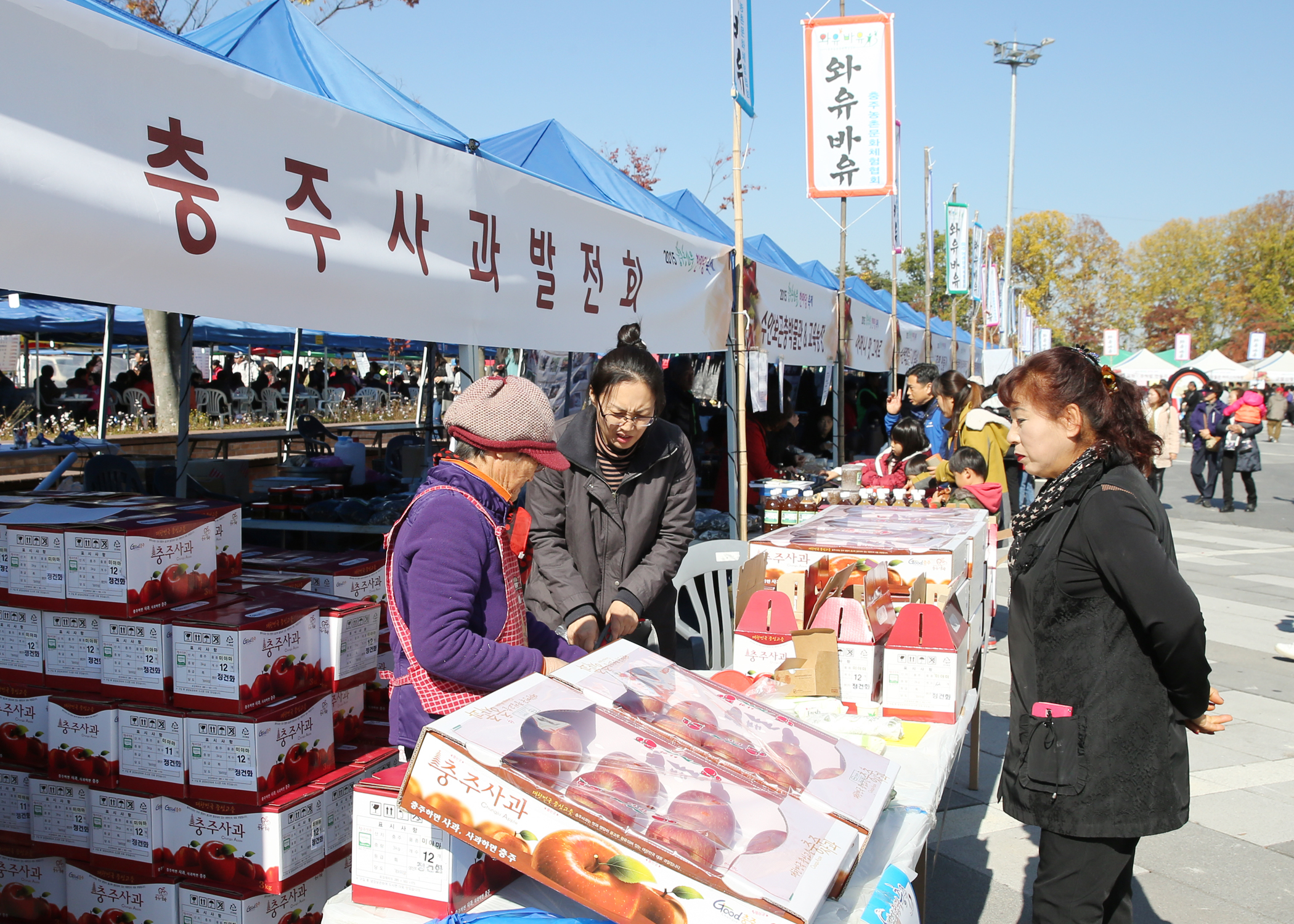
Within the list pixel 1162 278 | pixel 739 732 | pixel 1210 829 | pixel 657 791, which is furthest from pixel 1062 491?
pixel 1162 278

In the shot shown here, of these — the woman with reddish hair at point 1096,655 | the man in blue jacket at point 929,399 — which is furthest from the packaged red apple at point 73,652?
the man in blue jacket at point 929,399

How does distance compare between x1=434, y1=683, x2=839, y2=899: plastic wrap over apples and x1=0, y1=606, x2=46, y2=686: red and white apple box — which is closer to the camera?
x1=434, y1=683, x2=839, y2=899: plastic wrap over apples

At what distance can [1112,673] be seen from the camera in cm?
202

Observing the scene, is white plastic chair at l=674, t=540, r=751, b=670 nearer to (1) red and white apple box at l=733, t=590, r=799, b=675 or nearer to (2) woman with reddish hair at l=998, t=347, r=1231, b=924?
(1) red and white apple box at l=733, t=590, r=799, b=675

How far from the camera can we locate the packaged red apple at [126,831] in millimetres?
2357

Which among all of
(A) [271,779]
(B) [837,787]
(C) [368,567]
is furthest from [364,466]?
(B) [837,787]

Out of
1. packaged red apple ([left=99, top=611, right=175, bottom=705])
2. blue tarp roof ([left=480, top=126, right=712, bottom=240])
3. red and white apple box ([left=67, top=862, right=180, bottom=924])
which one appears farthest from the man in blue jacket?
red and white apple box ([left=67, top=862, right=180, bottom=924])

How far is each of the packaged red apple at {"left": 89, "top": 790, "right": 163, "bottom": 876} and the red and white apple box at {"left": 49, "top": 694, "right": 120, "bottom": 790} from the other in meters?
0.05

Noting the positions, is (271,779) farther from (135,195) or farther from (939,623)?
(939,623)

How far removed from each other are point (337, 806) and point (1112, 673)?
6.81 ft

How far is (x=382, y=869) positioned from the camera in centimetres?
166

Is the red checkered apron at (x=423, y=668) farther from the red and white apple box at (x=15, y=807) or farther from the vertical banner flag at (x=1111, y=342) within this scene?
the vertical banner flag at (x=1111, y=342)

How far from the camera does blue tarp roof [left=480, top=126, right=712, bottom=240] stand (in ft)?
19.6

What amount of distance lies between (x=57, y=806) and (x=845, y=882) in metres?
2.20
